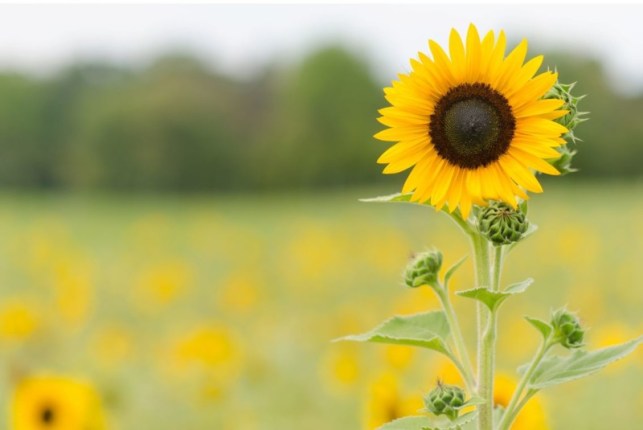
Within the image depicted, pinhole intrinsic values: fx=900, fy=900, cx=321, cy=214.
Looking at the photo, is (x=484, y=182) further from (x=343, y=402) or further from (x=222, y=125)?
(x=222, y=125)

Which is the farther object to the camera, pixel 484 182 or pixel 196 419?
pixel 196 419

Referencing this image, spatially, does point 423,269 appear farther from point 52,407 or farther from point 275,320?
point 275,320

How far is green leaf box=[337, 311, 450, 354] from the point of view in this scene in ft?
5.85

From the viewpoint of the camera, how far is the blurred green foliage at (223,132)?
99.5ft

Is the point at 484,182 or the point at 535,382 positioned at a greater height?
the point at 484,182

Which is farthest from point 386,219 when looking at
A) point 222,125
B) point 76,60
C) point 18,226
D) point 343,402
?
point 76,60

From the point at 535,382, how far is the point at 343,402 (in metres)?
3.63

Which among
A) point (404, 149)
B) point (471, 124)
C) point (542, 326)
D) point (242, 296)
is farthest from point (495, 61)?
point (242, 296)

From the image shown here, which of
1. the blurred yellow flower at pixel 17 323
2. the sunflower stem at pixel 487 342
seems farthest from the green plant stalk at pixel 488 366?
the blurred yellow flower at pixel 17 323

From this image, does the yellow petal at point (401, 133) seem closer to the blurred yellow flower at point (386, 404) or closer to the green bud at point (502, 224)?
the green bud at point (502, 224)

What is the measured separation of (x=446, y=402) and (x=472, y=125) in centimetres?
54

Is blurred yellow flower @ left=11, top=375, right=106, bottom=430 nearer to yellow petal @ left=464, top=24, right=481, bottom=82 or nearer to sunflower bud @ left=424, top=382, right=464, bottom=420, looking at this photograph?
sunflower bud @ left=424, top=382, right=464, bottom=420

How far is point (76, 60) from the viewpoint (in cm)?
4494

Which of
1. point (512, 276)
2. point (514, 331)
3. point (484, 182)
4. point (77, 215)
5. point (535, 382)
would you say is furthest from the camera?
point (77, 215)
